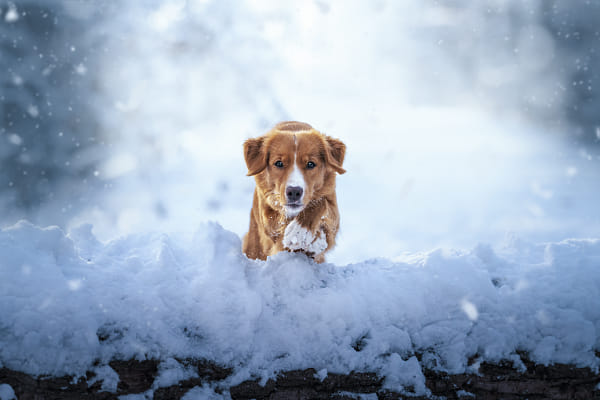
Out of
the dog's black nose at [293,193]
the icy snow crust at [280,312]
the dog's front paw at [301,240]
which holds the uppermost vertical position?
the dog's black nose at [293,193]

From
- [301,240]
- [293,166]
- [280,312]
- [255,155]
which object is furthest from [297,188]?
[280,312]

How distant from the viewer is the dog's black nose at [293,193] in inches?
130

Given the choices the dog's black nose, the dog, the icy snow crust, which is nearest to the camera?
the icy snow crust

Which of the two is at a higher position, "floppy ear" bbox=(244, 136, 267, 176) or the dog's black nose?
"floppy ear" bbox=(244, 136, 267, 176)

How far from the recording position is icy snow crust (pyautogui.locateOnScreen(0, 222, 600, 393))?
6.73ft

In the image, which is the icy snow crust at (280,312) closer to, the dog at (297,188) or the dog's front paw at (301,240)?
the dog's front paw at (301,240)

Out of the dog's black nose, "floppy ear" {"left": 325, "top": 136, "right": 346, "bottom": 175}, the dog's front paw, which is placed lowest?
the dog's front paw

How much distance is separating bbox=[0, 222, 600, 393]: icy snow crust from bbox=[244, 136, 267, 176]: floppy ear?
132 centimetres

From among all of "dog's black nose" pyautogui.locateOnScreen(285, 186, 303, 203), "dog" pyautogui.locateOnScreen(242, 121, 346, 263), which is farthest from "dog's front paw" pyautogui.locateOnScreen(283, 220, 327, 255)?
"dog's black nose" pyautogui.locateOnScreen(285, 186, 303, 203)

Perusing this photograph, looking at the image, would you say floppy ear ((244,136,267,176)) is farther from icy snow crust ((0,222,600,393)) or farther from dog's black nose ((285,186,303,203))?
icy snow crust ((0,222,600,393))

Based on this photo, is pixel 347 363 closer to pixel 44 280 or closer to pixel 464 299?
pixel 464 299

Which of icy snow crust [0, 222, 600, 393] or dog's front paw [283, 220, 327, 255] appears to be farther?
dog's front paw [283, 220, 327, 255]

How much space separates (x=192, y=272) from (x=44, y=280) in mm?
A: 852

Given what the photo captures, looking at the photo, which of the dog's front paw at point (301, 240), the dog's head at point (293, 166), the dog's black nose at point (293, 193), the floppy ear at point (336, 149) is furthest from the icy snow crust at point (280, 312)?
the floppy ear at point (336, 149)
